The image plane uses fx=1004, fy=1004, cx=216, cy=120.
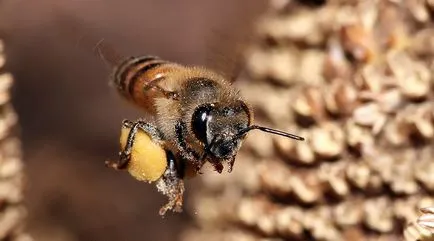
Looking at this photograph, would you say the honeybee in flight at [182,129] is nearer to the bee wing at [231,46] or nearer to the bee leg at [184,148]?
the bee leg at [184,148]

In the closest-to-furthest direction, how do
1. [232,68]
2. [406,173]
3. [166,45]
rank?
[406,173] < [232,68] < [166,45]

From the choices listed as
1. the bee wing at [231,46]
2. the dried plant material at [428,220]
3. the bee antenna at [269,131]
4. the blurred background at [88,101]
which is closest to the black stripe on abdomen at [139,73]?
the bee wing at [231,46]

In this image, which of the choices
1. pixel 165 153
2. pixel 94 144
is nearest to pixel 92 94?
pixel 94 144

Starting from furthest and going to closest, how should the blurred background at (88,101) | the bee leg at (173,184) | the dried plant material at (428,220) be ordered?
the blurred background at (88,101), the bee leg at (173,184), the dried plant material at (428,220)

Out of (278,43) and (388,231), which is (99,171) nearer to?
(278,43)

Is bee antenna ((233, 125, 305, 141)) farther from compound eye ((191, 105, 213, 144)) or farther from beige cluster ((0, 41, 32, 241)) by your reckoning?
beige cluster ((0, 41, 32, 241))

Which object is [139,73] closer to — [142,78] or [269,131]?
[142,78]

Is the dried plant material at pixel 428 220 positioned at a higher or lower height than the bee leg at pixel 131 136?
lower
